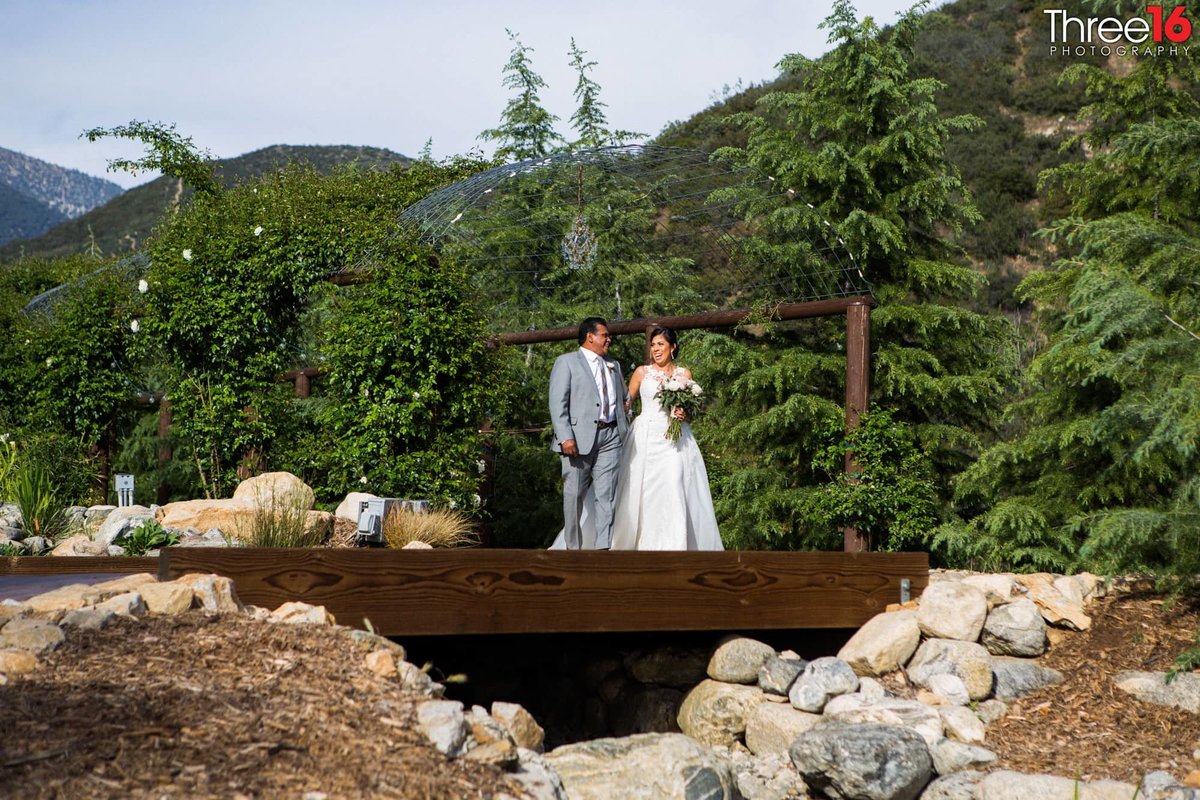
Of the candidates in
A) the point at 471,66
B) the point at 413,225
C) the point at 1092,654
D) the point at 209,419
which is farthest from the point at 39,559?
the point at 471,66

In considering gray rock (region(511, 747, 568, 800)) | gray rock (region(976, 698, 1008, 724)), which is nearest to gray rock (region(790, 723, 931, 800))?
gray rock (region(976, 698, 1008, 724))

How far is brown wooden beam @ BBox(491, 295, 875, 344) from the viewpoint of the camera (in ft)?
30.1

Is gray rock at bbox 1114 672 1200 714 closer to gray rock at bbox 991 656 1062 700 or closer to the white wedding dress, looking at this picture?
gray rock at bbox 991 656 1062 700

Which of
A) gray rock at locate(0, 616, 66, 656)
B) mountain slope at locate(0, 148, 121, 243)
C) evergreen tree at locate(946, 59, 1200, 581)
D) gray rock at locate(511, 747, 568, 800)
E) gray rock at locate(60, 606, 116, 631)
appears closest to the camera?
gray rock at locate(511, 747, 568, 800)

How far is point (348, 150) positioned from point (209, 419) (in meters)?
39.3

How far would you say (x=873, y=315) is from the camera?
10.1 metres

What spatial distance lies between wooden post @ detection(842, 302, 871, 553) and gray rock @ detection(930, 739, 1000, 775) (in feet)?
10.2

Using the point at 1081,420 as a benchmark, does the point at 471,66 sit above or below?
above

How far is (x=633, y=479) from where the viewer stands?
7.77 meters

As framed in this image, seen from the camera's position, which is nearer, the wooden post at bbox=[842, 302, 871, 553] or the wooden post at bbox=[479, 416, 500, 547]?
the wooden post at bbox=[842, 302, 871, 553]

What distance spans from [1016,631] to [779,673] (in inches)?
59.1

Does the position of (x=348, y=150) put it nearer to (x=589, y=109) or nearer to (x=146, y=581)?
(x=589, y=109)

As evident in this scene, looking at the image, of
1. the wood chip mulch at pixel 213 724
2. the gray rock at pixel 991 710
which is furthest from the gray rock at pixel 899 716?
the wood chip mulch at pixel 213 724

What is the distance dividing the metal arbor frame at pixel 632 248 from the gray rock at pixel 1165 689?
302 centimetres
